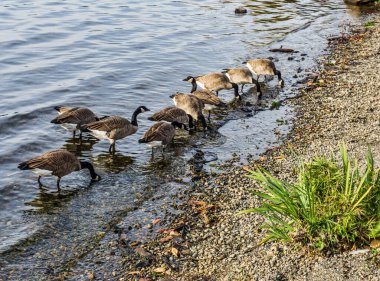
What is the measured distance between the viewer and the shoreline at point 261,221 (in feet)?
26.1

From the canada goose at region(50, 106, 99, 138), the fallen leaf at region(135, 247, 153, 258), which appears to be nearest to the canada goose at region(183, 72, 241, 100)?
the canada goose at region(50, 106, 99, 138)

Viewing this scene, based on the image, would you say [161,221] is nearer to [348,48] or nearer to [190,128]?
[190,128]

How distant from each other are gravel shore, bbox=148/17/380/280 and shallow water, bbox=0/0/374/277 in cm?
101

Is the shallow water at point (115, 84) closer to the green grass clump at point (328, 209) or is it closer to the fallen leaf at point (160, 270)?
the fallen leaf at point (160, 270)

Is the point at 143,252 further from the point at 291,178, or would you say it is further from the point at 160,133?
the point at 160,133

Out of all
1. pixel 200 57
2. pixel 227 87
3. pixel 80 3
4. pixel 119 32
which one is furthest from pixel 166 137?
pixel 80 3

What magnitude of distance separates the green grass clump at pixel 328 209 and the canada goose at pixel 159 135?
5.75m

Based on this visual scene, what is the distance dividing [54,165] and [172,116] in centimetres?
450

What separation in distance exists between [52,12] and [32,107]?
1603 cm

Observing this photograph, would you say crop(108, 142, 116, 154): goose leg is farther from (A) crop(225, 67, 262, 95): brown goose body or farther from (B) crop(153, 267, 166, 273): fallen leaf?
(A) crop(225, 67, 262, 95): brown goose body

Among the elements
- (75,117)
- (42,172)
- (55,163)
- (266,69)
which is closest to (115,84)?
(266,69)

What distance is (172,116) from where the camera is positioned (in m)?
15.8

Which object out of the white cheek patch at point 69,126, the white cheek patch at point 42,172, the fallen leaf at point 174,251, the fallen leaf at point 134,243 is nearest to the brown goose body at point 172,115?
the white cheek patch at point 69,126

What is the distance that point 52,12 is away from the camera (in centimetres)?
3253
